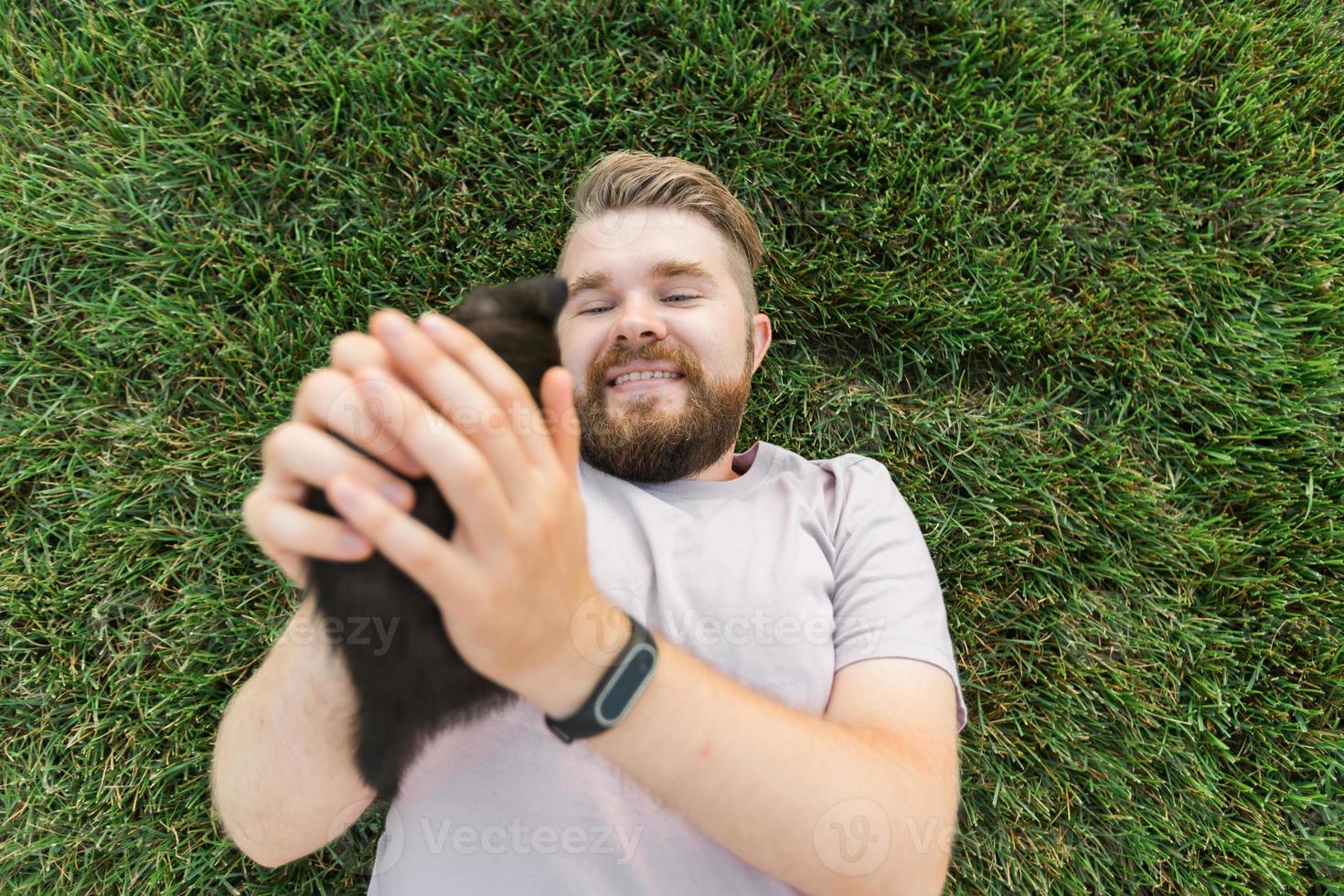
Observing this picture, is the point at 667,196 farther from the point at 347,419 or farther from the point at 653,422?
the point at 347,419

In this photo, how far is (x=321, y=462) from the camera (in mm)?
980

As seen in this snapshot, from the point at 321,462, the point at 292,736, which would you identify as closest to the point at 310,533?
the point at 321,462

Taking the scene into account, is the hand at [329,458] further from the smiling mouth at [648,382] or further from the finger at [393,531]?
the smiling mouth at [648,382]

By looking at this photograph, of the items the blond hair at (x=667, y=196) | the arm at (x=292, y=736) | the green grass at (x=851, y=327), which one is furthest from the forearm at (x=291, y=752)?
the blond hair at (x=667, y=196)

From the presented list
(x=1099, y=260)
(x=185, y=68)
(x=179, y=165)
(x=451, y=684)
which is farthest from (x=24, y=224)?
(x=1099, y=260)

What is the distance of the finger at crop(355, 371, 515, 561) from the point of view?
0.92 meters

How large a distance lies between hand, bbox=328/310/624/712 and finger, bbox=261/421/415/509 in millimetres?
42

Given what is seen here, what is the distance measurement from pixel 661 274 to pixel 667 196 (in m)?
0.28

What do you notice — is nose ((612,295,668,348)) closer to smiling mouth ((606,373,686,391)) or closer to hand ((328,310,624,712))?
smiling mouth ((606,373,686,391))

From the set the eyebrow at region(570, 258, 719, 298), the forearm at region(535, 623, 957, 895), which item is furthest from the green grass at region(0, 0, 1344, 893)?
the forearm at region(535, 623, 957, 895)

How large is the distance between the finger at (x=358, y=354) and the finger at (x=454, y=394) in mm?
31

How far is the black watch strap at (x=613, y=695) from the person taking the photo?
113 cm

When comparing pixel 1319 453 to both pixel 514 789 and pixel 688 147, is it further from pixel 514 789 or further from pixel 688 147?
pixel 514 789

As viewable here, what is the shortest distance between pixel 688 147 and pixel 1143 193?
1.65 m
